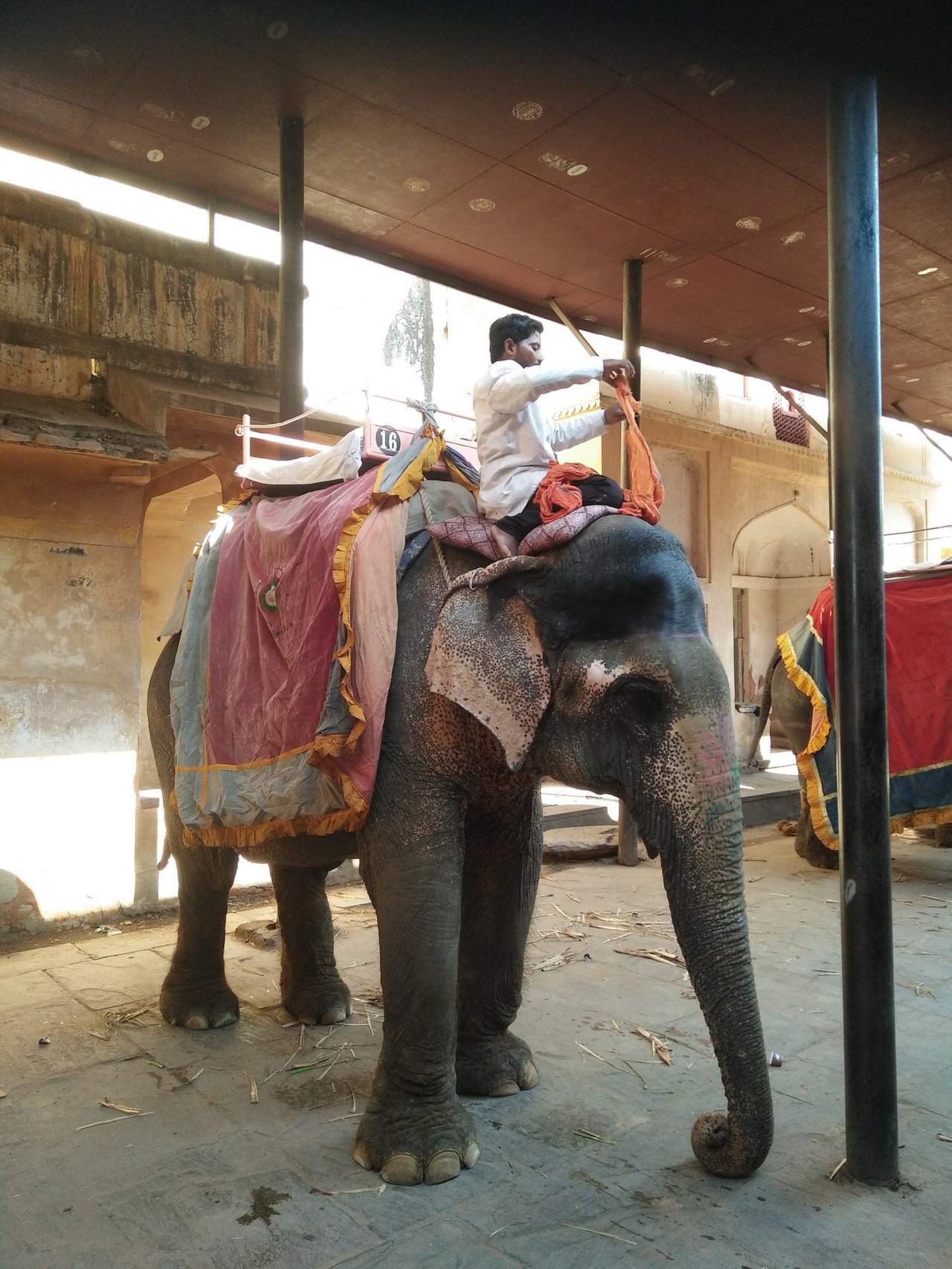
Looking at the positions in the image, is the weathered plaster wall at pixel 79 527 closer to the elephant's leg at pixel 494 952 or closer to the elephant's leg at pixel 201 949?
the elephant's leg at pixel 201 949

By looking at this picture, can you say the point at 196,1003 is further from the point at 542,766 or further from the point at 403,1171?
the point at 542,766

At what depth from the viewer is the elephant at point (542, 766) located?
8.14ft

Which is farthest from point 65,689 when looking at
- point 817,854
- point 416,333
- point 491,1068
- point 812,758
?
point 416,333

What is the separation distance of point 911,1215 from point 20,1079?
3006 mm

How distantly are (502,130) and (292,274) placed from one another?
1.60 metres

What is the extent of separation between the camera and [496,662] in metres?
2.69

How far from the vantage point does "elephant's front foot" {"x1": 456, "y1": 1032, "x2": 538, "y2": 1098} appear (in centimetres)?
332

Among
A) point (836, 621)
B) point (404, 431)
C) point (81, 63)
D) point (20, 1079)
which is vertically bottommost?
point (20, 1079)

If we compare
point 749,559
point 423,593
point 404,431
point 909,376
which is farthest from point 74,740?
point 749,559

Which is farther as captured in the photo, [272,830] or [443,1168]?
[272,830]

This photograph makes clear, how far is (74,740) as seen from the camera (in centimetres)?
584

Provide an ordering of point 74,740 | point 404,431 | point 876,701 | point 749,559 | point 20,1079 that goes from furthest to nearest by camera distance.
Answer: point 749,559, point 74,740, point 404,431, point 20,1079, point 876,701

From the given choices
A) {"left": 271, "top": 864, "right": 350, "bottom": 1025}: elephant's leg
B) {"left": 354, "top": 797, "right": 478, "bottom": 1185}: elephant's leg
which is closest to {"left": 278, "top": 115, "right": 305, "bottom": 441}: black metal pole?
{"left": 271, "top": 864, "right": 350, "bottom": 1025}: elephant's leg

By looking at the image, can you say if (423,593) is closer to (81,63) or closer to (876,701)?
(876,701)
